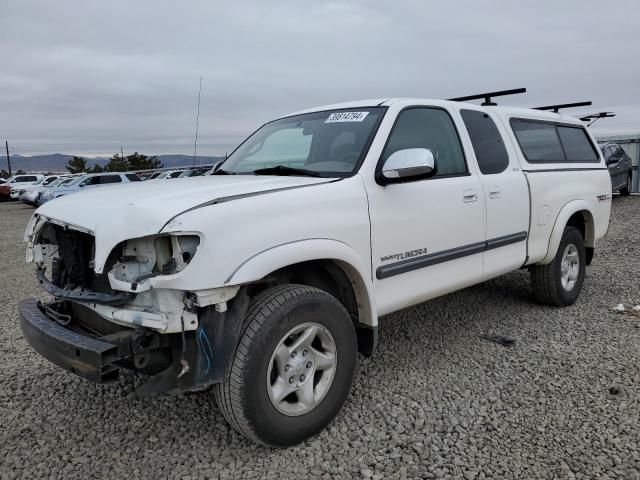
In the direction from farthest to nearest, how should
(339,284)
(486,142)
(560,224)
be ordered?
(560,224), (486,142), (339,284)

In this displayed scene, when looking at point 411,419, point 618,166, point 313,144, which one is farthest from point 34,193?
point 411,419

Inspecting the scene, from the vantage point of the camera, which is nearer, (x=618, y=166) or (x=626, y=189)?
(x=618, y=166)

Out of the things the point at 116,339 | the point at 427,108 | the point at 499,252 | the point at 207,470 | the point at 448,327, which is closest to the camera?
the point at 116,339

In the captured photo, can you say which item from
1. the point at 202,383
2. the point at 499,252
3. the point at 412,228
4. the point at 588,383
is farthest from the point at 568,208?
the point at 202,383

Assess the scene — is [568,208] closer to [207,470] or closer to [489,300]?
[489,300]

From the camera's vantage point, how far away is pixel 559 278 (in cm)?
504

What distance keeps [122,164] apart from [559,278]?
136 ft

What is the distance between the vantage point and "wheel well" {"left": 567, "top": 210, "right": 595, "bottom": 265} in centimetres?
531

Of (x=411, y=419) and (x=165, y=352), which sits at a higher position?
(x=165, y=352)

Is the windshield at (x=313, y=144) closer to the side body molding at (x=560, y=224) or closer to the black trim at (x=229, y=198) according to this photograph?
the black trim at (x=229, y=198)

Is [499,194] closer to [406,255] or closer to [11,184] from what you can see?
[406,255]

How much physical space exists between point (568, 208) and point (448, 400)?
2.57 metres

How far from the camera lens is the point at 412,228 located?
10.9ft

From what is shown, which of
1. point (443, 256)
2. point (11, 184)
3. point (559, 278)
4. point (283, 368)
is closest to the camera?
point (283, 368)
